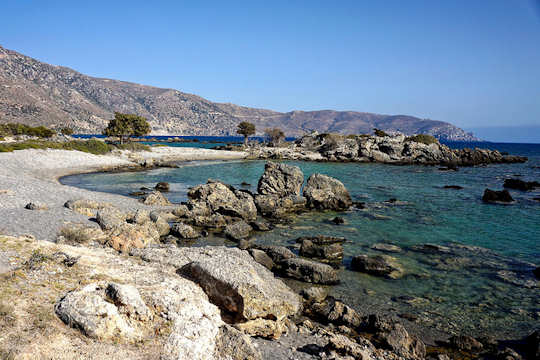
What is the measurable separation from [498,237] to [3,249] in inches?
985

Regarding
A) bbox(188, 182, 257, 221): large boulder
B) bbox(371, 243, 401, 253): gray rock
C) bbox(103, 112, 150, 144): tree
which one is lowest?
bbox(371, 243, 401, 253): gray rock

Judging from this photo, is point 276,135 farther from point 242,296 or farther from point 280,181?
point 242,296

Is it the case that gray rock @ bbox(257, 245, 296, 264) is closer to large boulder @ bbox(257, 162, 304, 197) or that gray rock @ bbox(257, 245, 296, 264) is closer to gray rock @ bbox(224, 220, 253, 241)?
gray rock @ bbox(224, 220, 253, 241)

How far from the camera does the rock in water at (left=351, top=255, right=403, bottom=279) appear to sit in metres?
14.2

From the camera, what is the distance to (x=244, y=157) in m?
89.1

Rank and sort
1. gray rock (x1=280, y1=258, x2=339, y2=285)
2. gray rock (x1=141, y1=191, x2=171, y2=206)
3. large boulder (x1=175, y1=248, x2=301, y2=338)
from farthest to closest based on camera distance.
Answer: gray rock (x1=141, y1=191, x2=171, y2=206)
gray rock (x1=280, y1=258, x2=339, y2=285)
large boulder (x1=175, y1=248, x2=301, y2=338)

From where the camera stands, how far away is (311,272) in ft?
43.2

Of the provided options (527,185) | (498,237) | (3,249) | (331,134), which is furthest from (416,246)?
(331,134)

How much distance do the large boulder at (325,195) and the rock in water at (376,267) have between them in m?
13.1

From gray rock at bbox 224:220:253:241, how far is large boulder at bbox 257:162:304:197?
11.2 m

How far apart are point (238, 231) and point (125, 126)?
7446cm

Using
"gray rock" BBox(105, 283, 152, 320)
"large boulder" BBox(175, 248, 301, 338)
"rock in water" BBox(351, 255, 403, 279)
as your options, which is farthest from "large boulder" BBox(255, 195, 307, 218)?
"gray rock" BBox(105, 283, 152, 320)

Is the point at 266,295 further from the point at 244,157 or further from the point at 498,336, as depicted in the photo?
the point at 244,157

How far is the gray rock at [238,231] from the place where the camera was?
19.2 m
